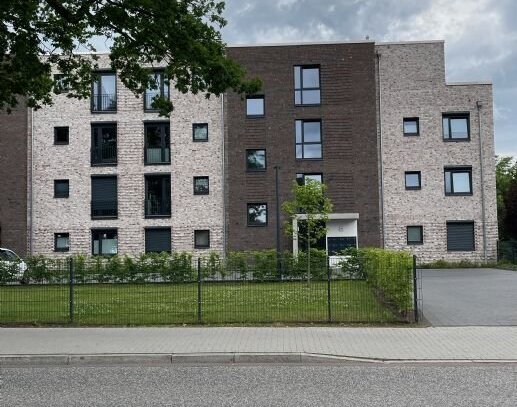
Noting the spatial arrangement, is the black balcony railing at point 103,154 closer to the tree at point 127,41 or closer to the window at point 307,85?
the window at point 307,85

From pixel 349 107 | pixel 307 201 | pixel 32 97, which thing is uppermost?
pixel 349 107

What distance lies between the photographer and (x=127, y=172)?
34.4 meters

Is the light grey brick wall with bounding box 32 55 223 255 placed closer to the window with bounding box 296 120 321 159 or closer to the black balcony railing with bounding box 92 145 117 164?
the black balcony railing with bounding box 92 145 117 164

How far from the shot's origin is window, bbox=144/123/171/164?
3469 centimetres

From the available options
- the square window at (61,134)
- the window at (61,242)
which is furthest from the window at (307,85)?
the window at (61,242)

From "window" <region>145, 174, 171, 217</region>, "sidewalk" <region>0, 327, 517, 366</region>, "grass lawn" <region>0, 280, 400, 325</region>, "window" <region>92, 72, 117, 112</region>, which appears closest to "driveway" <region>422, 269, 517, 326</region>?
"sidewalk" <region>0, 327, 517, 366</region>

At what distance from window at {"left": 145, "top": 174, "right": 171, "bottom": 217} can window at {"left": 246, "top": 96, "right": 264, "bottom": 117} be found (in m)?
6.07

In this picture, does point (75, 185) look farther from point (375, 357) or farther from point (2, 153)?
point (375, 357)

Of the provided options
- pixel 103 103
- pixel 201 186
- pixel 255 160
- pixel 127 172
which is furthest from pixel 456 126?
pixel 103 103

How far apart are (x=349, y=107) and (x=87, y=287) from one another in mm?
23902

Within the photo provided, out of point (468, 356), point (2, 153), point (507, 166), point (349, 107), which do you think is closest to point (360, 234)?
point (349, 107)

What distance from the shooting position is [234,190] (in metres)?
33.8

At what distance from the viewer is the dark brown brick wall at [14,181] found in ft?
112

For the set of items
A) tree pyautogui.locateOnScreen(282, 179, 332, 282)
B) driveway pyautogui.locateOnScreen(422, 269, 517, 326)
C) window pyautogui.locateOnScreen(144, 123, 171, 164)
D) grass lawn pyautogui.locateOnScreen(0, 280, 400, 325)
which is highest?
window pyautogui.locateOnScreen(144, 123, 171, 164)
